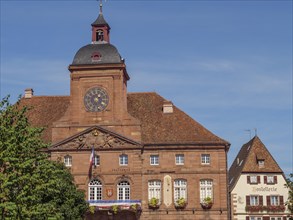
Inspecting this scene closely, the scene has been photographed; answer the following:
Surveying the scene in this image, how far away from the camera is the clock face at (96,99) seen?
256 ft

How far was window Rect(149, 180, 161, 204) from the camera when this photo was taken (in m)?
76.7

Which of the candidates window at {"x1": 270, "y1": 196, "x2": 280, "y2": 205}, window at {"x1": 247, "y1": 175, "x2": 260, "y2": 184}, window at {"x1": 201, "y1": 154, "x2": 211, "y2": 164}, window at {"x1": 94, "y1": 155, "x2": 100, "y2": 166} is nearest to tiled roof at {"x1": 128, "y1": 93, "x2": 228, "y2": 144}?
window at {"x1": 201, "y1": 154, "x2": 211, "y2": 164}

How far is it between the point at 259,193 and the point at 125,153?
18.0m

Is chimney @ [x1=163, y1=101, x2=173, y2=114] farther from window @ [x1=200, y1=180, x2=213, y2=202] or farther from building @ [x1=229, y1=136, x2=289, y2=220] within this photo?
building @ [x1=229, y1=136, x2=289, y2=220]

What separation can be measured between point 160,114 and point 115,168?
8407 millimetres

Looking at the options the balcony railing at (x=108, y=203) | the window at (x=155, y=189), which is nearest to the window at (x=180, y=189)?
the window at (x=155, y=189)

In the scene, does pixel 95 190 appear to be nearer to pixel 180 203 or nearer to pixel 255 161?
pixel 180 203

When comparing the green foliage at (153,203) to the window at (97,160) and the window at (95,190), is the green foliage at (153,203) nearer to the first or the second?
the window at (95,190)

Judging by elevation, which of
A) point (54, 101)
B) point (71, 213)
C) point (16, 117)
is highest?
point (54, 101)

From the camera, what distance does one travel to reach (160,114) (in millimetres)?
80812

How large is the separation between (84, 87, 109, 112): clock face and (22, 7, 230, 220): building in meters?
0.10

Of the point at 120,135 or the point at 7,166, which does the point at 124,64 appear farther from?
the point at 7,166

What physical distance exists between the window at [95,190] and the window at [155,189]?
521 cm

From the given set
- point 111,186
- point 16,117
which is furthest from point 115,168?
point 16,117
